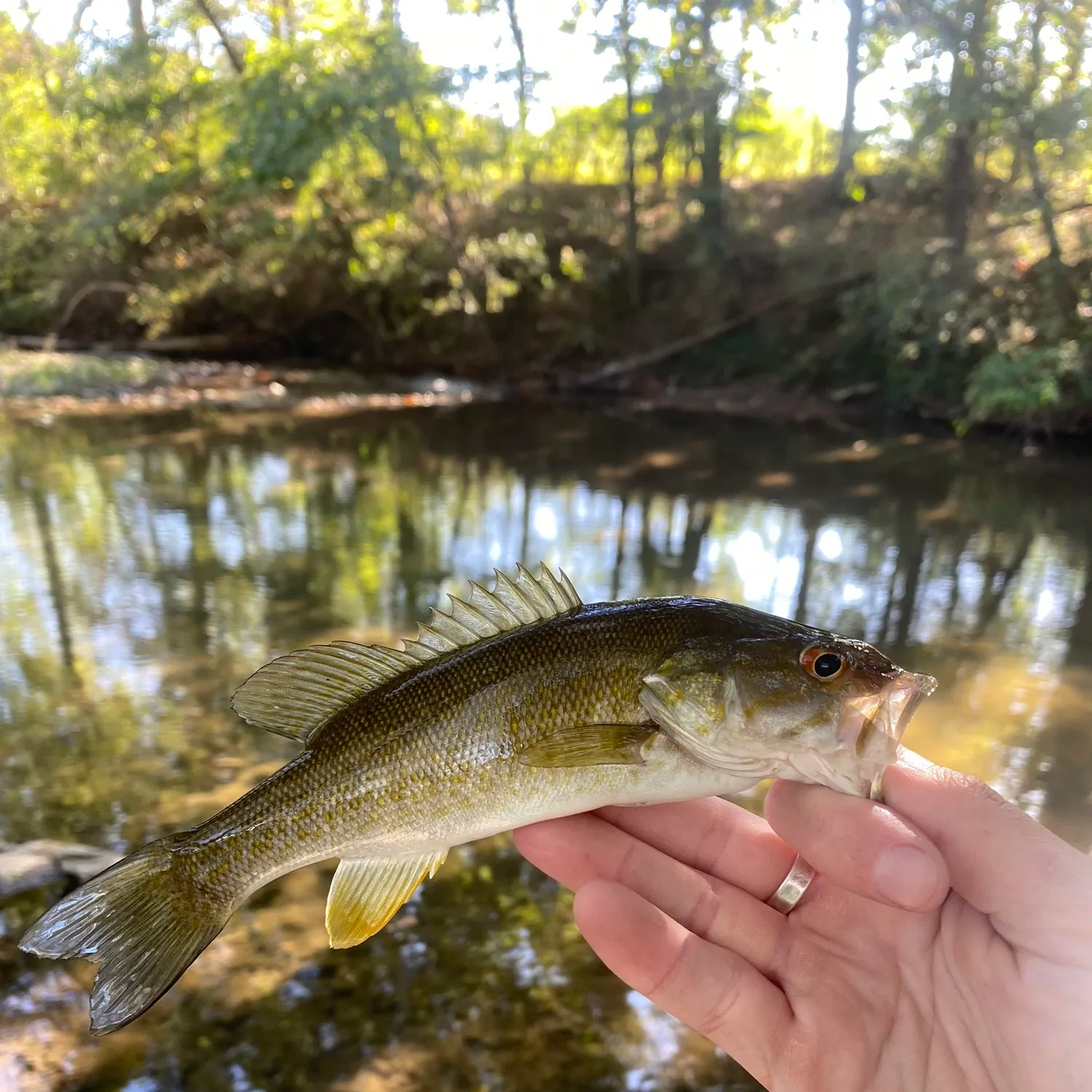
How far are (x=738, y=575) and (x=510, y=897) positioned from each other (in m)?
4.67

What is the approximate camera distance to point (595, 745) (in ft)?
6.27

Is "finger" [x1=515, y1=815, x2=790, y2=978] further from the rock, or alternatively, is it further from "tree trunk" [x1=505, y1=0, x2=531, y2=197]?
"tree trunk" [x1=505, y1=0, x2=531, y2=197]

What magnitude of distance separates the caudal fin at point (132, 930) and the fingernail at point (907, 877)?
60.0 inches

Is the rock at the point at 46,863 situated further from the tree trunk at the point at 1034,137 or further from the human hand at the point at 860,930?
the tree trunk at the point at 1034,137

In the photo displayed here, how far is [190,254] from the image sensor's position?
21.2 m

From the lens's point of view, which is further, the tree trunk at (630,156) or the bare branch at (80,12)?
the bare branch at (80,12)

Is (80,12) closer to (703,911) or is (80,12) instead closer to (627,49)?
(627,49)

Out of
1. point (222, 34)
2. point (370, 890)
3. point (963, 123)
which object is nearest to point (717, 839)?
point (370, 890)

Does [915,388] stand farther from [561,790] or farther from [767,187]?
[561,790]

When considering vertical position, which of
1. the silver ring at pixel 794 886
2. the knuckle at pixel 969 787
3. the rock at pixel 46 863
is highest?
the knuckle at pixel 969 787

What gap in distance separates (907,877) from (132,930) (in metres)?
1.75

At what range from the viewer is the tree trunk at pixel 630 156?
55.1ft

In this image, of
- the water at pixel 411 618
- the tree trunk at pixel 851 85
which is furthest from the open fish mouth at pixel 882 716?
the tree trunk at pixel 851 85

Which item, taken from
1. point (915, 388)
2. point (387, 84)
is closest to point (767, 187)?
point (915, 388)
